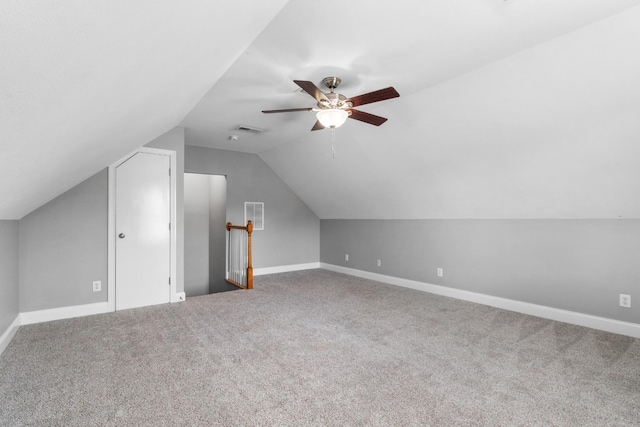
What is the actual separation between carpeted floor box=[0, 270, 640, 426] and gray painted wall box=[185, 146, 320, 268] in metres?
2.66

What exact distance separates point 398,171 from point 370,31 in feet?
8.33

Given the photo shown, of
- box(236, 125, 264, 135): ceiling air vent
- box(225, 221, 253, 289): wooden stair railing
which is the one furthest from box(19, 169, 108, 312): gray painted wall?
box(225, 221, 253, 289): wooden stair railing

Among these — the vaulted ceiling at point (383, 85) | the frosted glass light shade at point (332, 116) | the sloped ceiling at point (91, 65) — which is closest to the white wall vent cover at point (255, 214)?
the vaulted ceiling at point (383, 85)

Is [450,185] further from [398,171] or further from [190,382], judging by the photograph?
[190,382]

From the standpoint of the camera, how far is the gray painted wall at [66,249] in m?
3.57

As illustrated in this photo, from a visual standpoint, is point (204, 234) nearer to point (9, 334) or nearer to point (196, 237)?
Result: point (196, 237)

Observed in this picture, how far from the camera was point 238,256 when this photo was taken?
6.01 m

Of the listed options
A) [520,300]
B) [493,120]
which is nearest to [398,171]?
[493,120]

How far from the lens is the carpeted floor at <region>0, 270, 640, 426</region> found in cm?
193

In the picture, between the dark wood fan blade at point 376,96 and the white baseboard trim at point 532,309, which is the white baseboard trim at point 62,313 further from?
the white baseboard trim at point 532,309

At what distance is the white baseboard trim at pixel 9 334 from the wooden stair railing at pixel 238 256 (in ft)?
9.10

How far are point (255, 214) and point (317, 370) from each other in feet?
14.4

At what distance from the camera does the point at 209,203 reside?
678cm

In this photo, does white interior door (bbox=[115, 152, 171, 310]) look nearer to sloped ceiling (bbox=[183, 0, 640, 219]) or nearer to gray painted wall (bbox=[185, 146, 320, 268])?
sloped ceiling (bbox=[183, 0, 640, 219])
